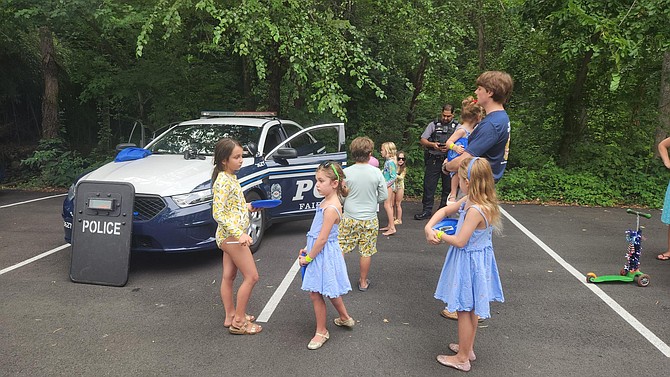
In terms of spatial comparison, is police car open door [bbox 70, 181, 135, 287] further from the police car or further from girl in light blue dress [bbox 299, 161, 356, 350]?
girl in light blue dress [bbox 299, 161, 356, 350]

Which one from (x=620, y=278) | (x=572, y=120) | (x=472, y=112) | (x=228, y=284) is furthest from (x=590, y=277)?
(x=572, y=120)

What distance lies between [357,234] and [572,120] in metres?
9.37

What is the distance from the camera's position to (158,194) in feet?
16.9

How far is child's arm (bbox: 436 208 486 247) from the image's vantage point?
325 cm

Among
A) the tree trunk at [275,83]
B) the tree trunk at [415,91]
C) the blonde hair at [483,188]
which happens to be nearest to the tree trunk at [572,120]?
the tree trunk at [415,91]

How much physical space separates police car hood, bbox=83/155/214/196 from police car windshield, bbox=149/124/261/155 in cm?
50

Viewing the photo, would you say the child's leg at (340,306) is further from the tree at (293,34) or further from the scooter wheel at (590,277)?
the tree at (293,34)

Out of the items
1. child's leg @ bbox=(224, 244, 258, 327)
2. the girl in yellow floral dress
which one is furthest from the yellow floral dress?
child's leg @ bbox=(224, 244, 258, 327)

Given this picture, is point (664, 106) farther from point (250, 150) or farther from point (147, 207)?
point (147, 207)

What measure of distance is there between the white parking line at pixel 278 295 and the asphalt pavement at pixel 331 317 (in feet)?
0.11

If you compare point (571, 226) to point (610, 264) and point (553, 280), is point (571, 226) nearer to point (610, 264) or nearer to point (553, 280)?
point (610, 264)

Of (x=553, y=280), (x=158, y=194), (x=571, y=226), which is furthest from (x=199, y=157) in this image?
(x=571, y=226)

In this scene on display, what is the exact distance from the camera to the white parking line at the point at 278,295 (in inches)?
172

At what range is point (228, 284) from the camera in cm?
399
